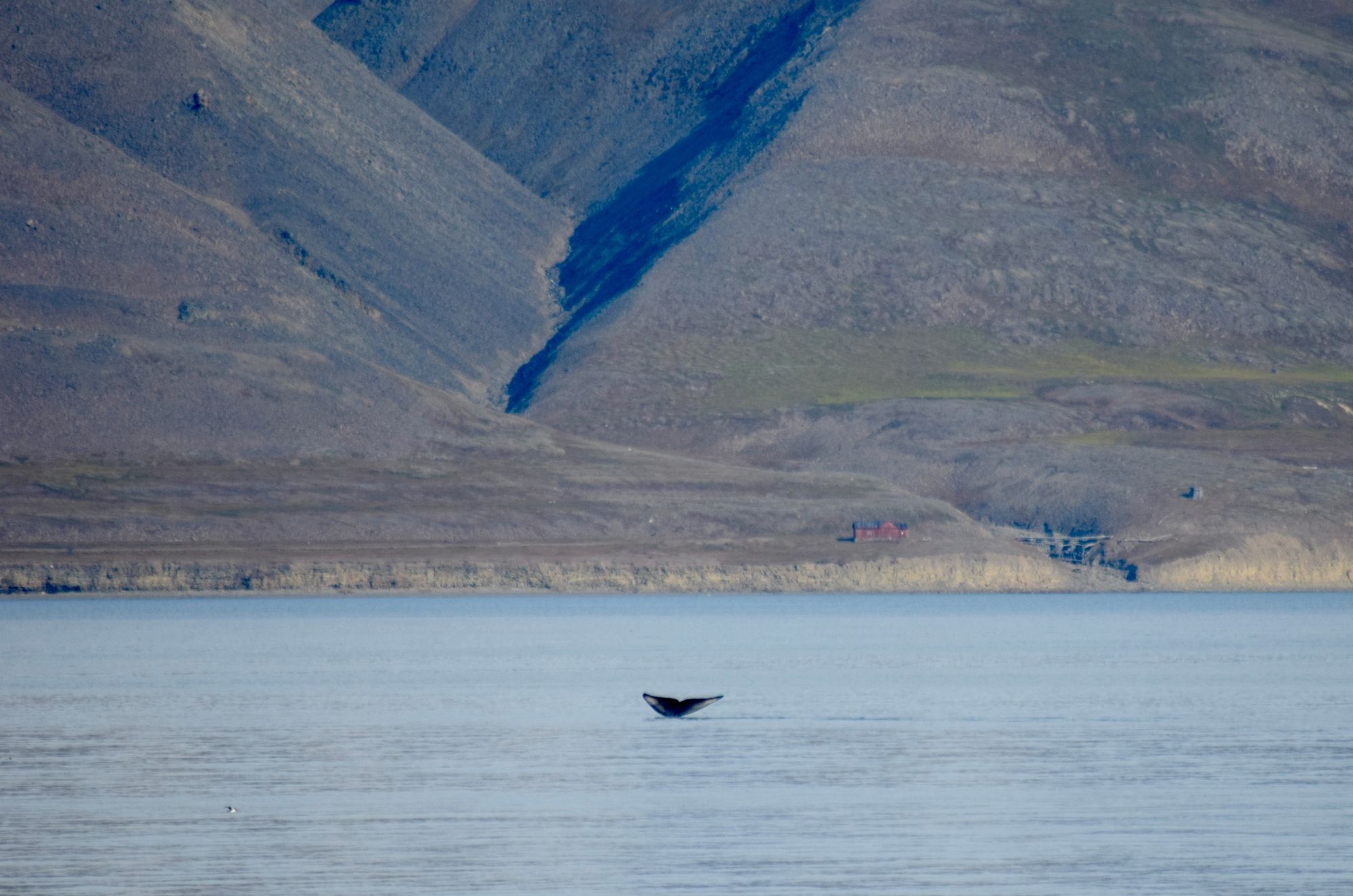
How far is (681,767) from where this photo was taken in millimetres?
42906

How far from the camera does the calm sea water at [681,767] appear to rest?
31297 millimetres

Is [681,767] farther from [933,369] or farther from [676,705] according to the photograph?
[933,369]

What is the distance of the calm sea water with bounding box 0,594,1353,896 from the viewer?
31.3 meters

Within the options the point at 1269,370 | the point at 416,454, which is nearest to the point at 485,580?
the point at 416,454

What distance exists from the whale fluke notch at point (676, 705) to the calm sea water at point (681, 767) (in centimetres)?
39

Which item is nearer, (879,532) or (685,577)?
(685,577)

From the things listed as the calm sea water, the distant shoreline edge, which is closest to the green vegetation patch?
the distant shoreline edge

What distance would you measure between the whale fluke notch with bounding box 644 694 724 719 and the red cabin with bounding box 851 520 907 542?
6846cm

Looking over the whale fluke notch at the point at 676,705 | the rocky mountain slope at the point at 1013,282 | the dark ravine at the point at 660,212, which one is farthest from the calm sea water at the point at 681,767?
the dark ravine at the point at 660,212

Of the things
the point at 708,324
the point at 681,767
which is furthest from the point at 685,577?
the point at 681,767

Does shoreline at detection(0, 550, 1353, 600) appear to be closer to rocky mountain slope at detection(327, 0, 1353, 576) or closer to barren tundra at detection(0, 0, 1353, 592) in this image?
barren tundra at detection(0, 0, 1353, 592)

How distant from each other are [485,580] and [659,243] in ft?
217

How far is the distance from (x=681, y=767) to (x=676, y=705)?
8.29 m

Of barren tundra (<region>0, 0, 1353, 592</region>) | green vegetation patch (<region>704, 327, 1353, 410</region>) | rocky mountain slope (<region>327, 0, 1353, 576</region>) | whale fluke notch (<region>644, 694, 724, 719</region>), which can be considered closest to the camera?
whale fluke notch (<region>644, 694, 724, 719</region>)
